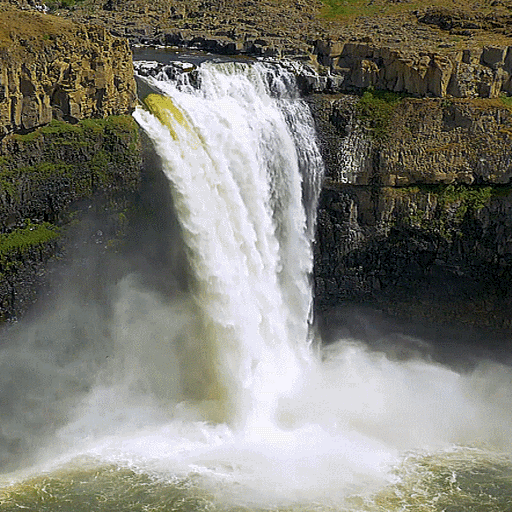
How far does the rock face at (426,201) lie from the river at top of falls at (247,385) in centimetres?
118

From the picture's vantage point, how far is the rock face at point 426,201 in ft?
98.9

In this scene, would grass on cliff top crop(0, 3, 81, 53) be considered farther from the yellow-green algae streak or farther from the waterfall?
the waterfall

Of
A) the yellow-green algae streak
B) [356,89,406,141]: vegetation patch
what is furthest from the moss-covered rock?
[356,89,406,141]: vegetation patch

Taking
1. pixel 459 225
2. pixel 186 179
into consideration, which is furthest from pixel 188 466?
pixel 459 225

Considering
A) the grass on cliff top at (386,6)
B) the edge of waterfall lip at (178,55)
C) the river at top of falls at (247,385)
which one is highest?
the grass on cliff top at (386,6)

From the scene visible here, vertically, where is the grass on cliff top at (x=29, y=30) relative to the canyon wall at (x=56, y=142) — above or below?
above

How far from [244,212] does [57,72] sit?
309 inches

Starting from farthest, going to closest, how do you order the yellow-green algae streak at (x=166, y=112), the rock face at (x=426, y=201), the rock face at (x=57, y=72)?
the rock face at (x=426, y=201) → the yellow-green algae streak at (x=166, y=112) → the rock face at (x=57, y=72)

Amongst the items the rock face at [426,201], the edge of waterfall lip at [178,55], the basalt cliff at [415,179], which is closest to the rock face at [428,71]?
the basalt cliff at [415,179]

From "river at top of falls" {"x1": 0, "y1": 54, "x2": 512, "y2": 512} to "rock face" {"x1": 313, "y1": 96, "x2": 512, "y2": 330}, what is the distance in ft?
3.86

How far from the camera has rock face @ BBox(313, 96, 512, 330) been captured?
→ 98.9 feet

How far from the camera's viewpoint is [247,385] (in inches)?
1060

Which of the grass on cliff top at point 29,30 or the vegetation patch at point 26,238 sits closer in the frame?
the grass on cliff top at point 29,30

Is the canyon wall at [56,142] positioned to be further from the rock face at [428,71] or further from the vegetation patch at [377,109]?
the rock face at [428,71]
